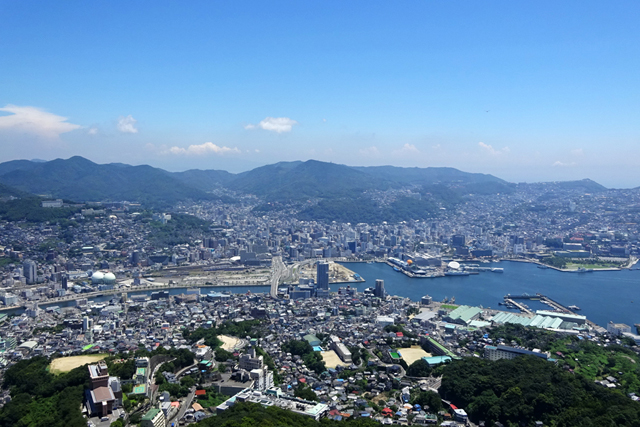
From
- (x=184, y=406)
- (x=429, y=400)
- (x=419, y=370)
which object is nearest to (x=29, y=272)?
(x=184, y=406)

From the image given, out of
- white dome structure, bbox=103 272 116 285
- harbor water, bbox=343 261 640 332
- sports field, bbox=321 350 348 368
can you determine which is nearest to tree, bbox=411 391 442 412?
sports field, bbox=321 350 348 368

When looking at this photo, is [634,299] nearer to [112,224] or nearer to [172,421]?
[172,421]

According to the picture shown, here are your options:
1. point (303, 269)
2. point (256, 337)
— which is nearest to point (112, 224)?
point (303, 269)

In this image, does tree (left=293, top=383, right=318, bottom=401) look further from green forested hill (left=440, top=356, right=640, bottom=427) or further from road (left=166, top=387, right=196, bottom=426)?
green forested hill (left=440, top=356, right=640, bottom=427)

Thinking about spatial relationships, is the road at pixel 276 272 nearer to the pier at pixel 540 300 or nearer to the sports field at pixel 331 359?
the sports field at pixel 331 359

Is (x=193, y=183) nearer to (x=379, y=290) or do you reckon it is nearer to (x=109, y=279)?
(x=109, y=279)

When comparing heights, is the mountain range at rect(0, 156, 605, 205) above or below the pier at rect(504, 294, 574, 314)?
above
